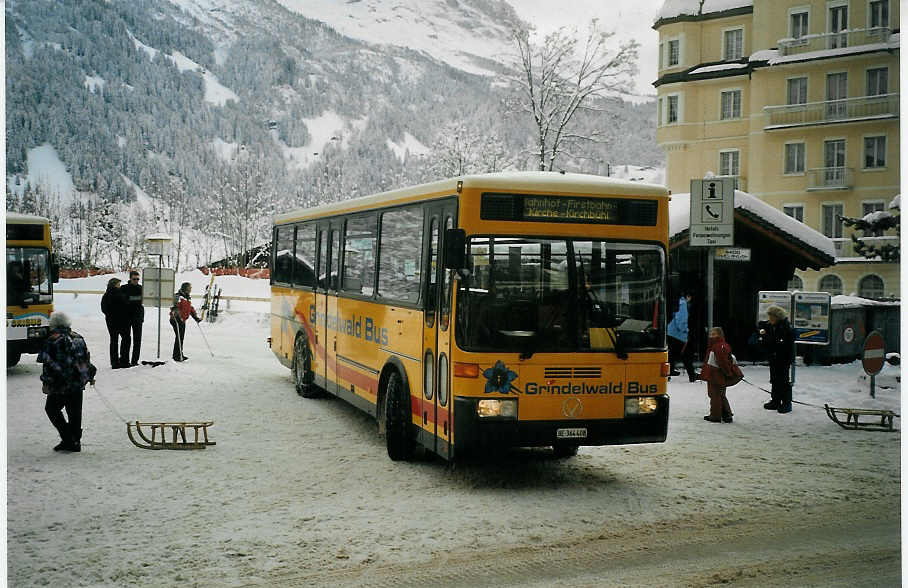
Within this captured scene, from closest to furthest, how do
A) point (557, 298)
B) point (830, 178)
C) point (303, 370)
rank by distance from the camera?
point (557, 298), point (303, 370), point (830, 178)

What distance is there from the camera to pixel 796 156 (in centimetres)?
2202

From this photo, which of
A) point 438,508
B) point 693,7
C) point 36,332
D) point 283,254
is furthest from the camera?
point 693,7

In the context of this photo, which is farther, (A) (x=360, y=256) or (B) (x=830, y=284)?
(B) (x=830, y=284)

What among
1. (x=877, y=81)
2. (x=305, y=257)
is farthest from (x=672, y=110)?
(x=305, y=257)

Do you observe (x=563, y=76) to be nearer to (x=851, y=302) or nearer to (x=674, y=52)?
(x=674, y=52)

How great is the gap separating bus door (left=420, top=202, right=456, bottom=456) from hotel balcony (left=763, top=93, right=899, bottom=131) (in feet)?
33.4

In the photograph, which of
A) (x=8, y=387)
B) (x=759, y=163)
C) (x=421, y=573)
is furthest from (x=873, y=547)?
(x=759, y=163)

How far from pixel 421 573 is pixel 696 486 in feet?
11.3

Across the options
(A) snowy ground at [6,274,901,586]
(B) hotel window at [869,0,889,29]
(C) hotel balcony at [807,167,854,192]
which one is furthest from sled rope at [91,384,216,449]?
(C) hotel balcony at [807,167,854,192]

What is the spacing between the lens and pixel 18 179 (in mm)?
21969

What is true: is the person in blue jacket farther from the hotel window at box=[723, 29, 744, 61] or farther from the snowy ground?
the hotel window at box=[723, 29, 744, 61]

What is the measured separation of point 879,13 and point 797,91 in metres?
3.85

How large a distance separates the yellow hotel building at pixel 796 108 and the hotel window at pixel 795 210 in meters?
0.05

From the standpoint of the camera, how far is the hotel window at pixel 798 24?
19.3m
